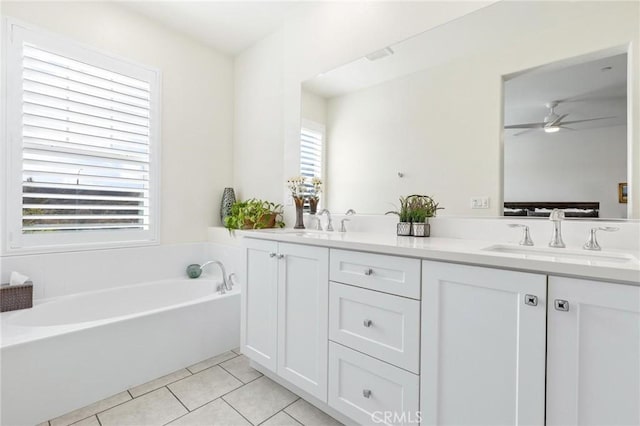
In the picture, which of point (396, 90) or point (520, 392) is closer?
point (520, 392)

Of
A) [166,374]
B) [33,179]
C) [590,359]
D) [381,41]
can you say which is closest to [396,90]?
[381,41]

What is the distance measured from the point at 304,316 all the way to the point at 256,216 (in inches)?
43.0

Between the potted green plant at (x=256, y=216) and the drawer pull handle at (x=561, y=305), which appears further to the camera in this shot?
the potted green plant at (x=256, y=216)

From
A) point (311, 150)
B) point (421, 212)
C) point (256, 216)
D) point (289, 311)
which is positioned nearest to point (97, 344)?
point (289, 311)

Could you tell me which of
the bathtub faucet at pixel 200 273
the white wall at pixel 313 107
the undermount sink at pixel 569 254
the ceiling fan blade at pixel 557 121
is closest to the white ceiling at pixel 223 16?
the white wall at pixel 313 107

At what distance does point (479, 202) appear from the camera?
152cm

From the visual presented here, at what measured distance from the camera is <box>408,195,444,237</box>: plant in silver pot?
1.62 meters

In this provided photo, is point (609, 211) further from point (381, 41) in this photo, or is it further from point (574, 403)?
point (381, 41)

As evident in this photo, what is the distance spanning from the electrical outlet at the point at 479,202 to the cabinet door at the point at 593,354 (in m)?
0.68

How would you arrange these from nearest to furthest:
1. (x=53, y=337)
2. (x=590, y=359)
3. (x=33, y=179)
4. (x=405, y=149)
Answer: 1. (x=590, y=359)
2. (x=53, y=337)
3. (x=405, y=149)
4. (x=33, y=179)

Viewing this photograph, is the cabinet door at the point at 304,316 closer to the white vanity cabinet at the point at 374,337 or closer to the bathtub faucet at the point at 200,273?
the white vanity cabinet at the point at 374,337

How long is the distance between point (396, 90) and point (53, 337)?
2372 mm

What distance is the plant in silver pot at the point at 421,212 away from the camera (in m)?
1.62

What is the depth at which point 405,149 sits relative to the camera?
1.81 m
